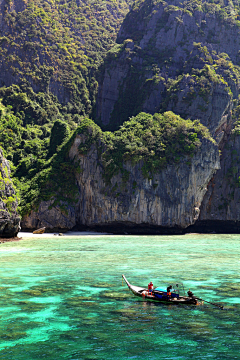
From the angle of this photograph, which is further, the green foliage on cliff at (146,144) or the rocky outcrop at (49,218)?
the green foliage on cliff at (146,144)

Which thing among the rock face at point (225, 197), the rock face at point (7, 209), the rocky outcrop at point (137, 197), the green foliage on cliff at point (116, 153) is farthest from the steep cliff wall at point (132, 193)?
the rock face at point (7, 209)

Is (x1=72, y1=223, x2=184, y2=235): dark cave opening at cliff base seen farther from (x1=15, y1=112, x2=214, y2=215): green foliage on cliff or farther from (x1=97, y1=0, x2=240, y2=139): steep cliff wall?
(x1=97, y1=0, x2=240, y2=139): steep cliff wall

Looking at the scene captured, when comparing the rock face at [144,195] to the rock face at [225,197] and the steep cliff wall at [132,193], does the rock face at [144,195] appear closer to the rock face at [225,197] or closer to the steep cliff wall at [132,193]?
the steep cliff wall at [132,193]

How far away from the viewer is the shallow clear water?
38.9ft

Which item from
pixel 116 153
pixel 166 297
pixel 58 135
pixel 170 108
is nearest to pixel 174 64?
pixel 170 108

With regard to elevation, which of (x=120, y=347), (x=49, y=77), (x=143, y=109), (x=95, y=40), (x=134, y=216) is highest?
(x=95, y=40)

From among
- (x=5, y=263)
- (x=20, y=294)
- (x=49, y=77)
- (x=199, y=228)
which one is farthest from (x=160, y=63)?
(x=20, y=294)

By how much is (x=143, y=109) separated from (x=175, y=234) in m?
29.6

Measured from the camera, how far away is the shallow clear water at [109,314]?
38.9 ft

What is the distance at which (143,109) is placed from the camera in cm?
8238

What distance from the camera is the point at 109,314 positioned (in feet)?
50.2

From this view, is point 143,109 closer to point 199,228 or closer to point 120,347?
point 199,228

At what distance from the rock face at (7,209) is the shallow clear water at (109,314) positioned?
17.8 m

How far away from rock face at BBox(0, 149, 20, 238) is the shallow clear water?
58.4ft
